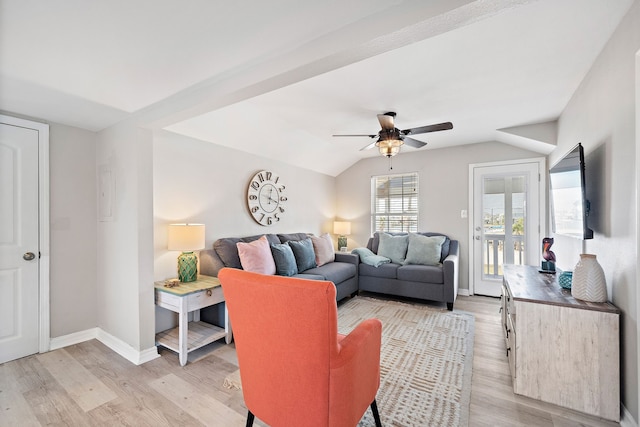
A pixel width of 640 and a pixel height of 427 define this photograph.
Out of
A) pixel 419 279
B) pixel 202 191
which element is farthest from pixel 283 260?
pixel 419 279

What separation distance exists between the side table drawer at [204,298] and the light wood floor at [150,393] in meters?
0.45

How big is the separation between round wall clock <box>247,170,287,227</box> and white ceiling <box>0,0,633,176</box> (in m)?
0.98

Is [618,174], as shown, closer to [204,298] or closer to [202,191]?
[204,298]

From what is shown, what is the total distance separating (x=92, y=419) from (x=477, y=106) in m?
4.10

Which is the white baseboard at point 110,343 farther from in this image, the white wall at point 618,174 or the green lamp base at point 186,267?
the white wall at point 618,174

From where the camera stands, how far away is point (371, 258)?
4359 millimetres

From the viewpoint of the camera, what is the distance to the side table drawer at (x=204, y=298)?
2.40 m

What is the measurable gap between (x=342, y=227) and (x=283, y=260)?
7.43ft

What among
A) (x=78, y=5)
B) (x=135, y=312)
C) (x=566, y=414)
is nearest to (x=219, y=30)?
(x=78, y=5)

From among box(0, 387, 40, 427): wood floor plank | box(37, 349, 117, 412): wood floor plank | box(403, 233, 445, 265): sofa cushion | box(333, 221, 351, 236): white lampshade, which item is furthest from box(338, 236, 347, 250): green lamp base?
box(0, 387, 40, 427): wood floor plank

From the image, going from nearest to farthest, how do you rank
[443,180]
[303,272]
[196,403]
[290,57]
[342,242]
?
[290,57] < [196,403] < [303,272] < [443,180] < [342,242]

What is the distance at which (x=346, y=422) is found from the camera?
124 centimetres

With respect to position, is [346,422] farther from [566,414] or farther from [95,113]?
[95,113]

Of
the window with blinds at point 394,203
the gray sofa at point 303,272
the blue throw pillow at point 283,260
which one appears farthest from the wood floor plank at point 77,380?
the window with blinds at point 394,203
